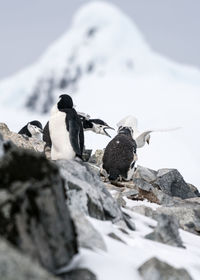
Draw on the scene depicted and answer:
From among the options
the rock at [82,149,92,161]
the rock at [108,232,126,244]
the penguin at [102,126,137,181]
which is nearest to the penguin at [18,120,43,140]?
the rock at [82,149,92,161]

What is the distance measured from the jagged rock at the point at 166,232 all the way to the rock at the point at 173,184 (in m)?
7.00

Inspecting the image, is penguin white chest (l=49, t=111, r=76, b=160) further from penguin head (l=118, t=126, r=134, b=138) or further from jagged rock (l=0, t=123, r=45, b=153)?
penguin head (l=118, t=126, r=134, b=138)

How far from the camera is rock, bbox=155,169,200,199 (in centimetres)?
1454

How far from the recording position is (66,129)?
11922mm

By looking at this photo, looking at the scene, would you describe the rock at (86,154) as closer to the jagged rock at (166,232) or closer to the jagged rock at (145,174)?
the jagged rock at (145,174)

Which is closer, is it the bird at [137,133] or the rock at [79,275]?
the rock at [79,275]

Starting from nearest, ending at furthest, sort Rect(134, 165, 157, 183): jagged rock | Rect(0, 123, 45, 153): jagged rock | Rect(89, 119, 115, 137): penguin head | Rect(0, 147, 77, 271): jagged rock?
Rect(0, 147, 77, 271): jagged rock → Rect(0, 123, 45, 153): jagged rock → Rect(89, 119, 115, 137): penguin head → Rect(134, 165, 157, 183): jagged rock

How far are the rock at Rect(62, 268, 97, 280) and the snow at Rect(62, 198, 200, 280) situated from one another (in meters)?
0.08

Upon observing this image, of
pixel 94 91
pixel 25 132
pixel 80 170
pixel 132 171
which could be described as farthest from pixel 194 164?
pixel 94 91

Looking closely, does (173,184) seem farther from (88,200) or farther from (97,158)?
(88,200)

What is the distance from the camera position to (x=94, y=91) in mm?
171000

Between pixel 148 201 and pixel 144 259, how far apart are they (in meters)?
5.30

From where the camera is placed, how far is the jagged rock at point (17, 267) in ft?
14.0

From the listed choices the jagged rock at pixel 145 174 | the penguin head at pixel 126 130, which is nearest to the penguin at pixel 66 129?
the jagged rock at pixel 145 174
